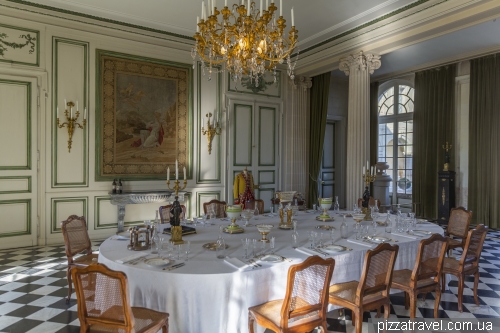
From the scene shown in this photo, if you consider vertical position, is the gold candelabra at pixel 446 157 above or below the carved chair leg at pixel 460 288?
above

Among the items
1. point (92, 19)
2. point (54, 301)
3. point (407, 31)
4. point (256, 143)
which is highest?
point (92, 19)

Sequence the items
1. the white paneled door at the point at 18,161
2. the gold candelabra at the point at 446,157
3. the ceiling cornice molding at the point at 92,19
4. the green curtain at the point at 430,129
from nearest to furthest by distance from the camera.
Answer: the ceiling cornice molding at the point at 92,19
the white paneled door at the point at 18,161
the gold candelabra at the point at 446,157
the green curtain at the point at 430,129

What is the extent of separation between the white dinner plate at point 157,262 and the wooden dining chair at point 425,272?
193 centimetres

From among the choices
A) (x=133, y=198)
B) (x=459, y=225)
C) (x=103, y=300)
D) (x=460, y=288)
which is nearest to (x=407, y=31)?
(x=459, y=225)

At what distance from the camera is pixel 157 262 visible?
260 centimetres

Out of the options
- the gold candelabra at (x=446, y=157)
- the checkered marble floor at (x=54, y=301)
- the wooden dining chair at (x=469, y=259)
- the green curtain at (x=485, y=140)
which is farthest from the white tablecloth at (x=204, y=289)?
the green curtain at (x=485, y=140)

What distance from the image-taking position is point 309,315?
2422 millimetres

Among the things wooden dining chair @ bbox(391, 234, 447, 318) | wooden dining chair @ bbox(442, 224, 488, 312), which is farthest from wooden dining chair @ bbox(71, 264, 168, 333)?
wooden dining chair @ bbox(442, 224, 488, 312)

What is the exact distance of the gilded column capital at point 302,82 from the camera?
8578 millimetres

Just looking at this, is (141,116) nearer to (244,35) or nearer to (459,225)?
(244,35)

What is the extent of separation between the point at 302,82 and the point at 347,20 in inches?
100

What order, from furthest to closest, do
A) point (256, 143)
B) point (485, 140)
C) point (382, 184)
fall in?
1. point (382, 184)
2. point (256, 143)
3. point (485, 140)

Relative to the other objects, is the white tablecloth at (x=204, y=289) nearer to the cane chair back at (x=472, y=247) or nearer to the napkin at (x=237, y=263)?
the napkin at (x=237, y=263)

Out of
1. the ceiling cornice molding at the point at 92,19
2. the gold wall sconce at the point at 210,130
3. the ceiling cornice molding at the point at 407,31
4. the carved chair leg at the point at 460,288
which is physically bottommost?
the carved chair leg at the point at 460,288
